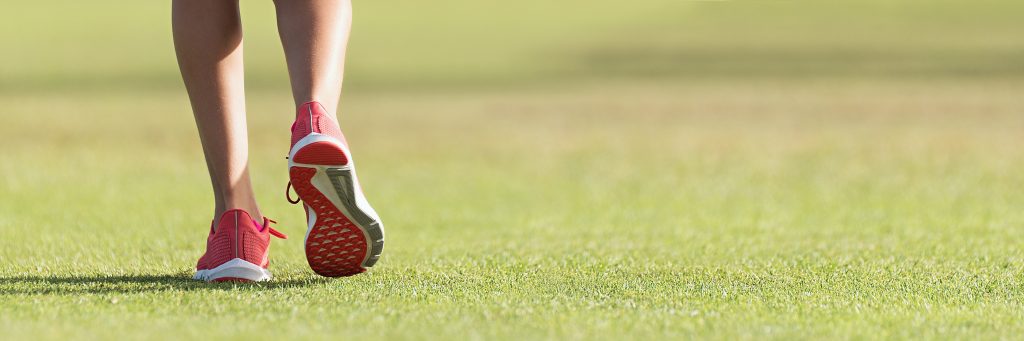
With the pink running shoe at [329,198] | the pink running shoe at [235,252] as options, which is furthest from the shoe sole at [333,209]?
the pink running shoe at [235,252]

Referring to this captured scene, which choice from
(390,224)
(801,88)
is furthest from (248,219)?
(801,88)

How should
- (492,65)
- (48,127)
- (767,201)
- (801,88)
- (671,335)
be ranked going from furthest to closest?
(492,65), (801,88), (48,127), (767,201), (671,335)

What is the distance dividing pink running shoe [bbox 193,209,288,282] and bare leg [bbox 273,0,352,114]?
0.46 m

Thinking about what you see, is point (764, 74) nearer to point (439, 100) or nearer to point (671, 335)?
point (439, 100)

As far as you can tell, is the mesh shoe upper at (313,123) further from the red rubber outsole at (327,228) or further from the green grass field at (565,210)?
the green grass field at (565,210)

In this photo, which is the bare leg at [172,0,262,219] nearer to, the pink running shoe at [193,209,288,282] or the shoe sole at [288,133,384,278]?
the pink running shoe at [193,209,288,282]

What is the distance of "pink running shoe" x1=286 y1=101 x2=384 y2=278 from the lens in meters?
3.30

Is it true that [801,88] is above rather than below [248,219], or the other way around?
below

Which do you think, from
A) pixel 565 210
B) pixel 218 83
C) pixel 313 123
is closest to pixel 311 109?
pixel 313 123

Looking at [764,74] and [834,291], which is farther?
[764,74]

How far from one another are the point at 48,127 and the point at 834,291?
494 inches

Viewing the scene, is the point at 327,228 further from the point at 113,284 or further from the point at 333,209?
the point at 113,284

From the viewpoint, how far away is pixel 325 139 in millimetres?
3299

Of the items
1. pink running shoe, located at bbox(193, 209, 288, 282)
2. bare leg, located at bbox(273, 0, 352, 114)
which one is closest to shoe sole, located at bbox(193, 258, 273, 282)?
pink running shoe, located at bbox(193, 209, 288, 282)
